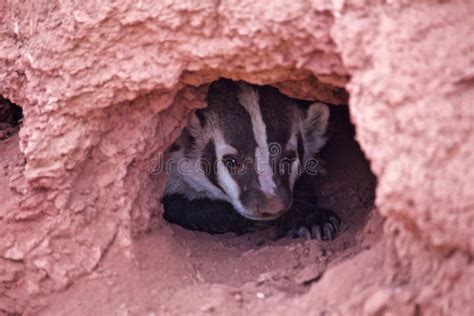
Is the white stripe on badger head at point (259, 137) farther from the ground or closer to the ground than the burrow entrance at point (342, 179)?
farther from the ground

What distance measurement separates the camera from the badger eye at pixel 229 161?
3064 millimetres

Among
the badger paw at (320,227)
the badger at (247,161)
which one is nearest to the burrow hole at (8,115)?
the badger at (247,161)

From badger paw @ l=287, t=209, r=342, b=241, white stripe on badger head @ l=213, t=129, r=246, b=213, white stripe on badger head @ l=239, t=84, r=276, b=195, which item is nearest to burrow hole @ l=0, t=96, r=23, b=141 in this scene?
white stripe on badger head @ l=213, t=129, r=246, b=213

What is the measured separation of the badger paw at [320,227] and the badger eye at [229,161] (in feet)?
1.34

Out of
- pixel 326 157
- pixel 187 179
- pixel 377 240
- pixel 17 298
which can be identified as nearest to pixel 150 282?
pixel 17 298

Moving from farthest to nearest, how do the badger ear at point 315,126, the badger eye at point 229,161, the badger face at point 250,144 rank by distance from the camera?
the badger ear at point 315,126, the badger eye at point 229,161, the badger face at point 250,144

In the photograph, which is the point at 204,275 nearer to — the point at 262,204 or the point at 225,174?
the point at 262,204

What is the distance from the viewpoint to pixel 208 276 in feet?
7.46

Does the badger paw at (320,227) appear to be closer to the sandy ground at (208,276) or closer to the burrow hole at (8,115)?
the sandy ground at (208,276)

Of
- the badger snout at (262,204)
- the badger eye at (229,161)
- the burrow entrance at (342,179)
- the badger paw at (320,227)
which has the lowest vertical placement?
the badger paw at (320,227)

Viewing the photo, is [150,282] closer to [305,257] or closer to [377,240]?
[305,257]

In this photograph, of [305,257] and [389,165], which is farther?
[305,257]

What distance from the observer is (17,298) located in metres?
2.35

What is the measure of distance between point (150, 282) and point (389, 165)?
0.98 metres
